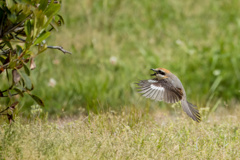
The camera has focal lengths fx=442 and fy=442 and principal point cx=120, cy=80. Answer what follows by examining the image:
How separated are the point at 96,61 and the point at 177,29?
2.15m

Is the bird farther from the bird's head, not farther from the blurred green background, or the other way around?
the blurred green background

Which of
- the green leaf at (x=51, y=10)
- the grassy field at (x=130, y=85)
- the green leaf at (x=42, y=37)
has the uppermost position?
the green leaf at (x=51, y=10)

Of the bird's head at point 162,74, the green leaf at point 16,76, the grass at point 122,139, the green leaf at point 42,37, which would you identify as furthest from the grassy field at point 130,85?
the green leaf at point 42,37

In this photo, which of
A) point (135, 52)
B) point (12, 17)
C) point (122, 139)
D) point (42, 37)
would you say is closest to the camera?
point (12, 17)

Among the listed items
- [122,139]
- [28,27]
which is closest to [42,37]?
[28,27]

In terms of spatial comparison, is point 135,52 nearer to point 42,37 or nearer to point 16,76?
point 42,37

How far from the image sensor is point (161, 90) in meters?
4.76

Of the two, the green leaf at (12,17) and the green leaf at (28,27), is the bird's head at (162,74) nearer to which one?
the green leaf at (28,27)

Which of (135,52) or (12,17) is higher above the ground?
(12,17)

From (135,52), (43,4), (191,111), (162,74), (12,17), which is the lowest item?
(135,52)

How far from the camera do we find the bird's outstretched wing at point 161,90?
15.3 feet

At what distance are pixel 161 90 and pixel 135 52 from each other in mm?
4107

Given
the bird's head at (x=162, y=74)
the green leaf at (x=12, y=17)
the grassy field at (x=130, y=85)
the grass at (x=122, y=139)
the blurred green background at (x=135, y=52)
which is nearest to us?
the green leaf at (x=12, y=17)

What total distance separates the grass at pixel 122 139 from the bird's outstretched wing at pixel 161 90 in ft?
1.06
